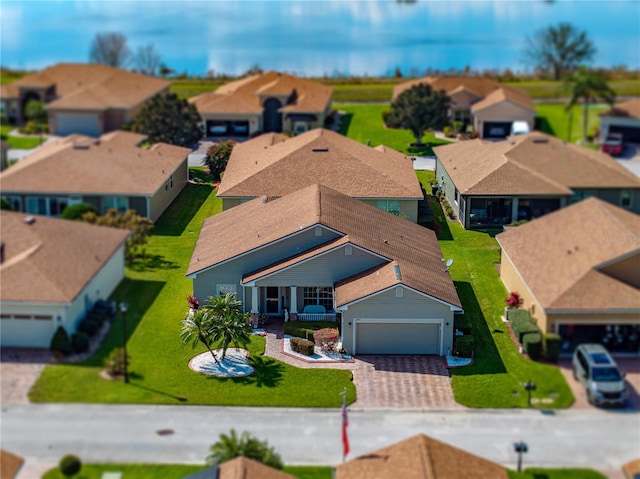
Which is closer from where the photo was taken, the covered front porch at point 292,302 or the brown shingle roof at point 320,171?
the covered front porch at point 292,302

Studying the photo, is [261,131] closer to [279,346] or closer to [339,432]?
[279,346]

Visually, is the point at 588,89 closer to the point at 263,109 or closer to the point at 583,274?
the point at 263,109

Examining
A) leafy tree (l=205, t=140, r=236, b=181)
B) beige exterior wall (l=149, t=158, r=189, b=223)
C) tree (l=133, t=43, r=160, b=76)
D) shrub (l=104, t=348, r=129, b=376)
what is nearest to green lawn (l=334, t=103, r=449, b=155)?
leafy tree (l=205, t=140, r=236, b=181)

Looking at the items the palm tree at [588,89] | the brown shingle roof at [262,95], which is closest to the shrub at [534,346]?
the palm tree at [588,89]

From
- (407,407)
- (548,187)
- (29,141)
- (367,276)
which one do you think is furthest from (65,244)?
(29,141)

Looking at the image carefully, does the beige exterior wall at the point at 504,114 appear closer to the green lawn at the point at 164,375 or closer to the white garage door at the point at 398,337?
the green lawn at the point at 164,375
